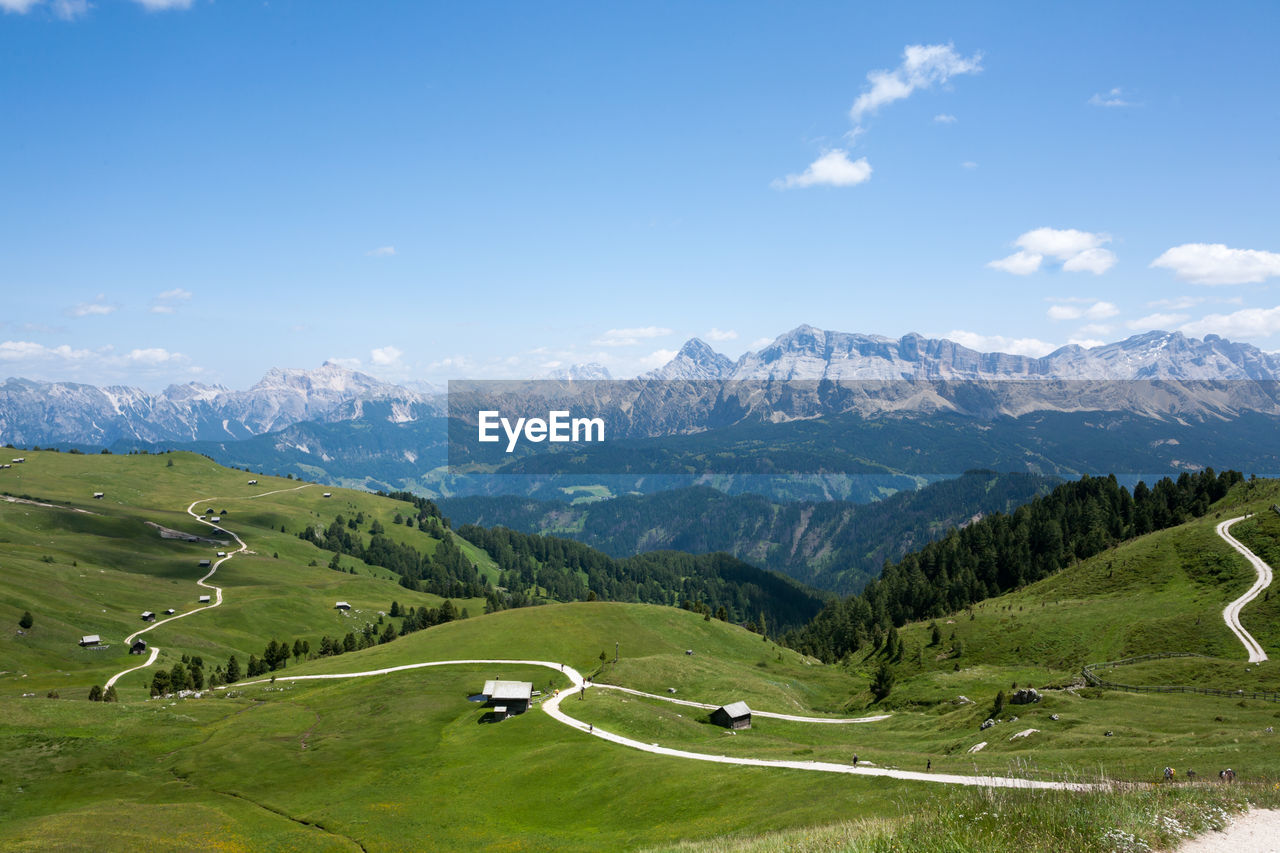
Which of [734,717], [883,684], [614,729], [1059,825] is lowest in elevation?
[883,684]

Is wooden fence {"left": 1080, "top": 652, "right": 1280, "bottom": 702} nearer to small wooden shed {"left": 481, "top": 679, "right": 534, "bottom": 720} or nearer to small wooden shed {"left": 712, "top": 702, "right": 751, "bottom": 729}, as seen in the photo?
small wooden shed {"left": 712, "top": 702, "right": 751, "bottom": 729}

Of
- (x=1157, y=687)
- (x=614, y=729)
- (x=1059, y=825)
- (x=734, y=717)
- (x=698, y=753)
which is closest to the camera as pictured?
(x=1059, y=825)

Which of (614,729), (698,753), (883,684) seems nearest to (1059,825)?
(698,753)

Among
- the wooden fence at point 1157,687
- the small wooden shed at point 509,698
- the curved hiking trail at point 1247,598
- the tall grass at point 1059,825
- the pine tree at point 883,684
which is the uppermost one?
the tall grass at point 1059,825

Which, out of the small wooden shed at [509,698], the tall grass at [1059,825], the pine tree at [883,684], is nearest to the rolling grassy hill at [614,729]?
the tall grass at [1059,825]

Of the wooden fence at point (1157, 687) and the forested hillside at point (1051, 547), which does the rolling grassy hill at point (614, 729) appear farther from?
the forested hillside at point (1051, 547)

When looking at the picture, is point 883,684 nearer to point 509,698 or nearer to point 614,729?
point 614,729
